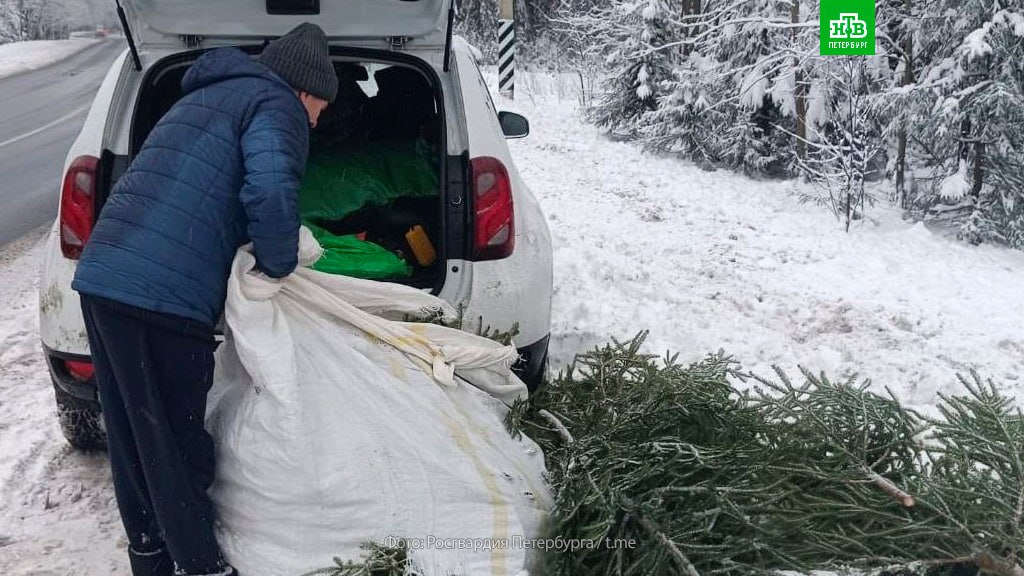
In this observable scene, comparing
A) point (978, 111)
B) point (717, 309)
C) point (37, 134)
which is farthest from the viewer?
point (37, 134)

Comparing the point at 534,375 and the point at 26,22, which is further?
the point at 26,22

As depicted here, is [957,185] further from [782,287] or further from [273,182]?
[273,182]

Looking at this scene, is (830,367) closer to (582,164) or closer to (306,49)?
(306,49)

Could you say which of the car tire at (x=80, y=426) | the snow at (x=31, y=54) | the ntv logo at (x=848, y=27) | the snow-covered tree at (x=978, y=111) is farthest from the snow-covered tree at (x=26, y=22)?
the car tire at (x=80, y=426)

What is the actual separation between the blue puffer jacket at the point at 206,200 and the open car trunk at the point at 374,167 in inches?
34.2

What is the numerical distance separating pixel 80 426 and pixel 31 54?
108ft

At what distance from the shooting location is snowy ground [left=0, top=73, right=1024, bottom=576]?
122 inches

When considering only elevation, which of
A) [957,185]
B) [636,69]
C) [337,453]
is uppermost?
[636,69]

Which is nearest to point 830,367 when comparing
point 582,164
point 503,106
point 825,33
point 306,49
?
point 306,49

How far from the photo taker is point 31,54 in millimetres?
30172

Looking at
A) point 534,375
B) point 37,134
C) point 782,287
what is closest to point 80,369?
point 534,375

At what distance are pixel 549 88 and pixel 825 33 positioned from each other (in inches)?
479

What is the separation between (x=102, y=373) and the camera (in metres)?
2.37

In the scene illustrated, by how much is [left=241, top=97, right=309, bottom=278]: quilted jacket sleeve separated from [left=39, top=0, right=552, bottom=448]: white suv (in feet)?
2.85
